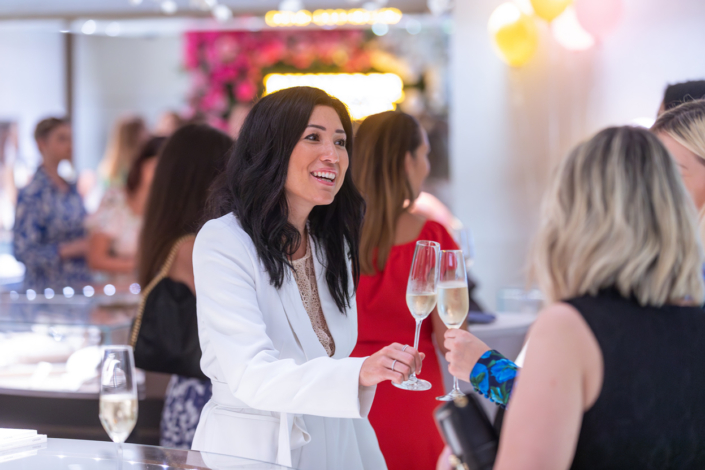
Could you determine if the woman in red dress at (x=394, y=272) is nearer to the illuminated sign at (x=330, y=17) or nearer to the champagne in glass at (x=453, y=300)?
the champagne in glass at (x=453, y=300)

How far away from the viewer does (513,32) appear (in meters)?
4.93

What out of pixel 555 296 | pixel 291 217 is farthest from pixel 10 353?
pixel 555 296

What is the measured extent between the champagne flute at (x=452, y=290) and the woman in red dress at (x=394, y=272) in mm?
721

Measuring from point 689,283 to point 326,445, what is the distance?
2.99 feet

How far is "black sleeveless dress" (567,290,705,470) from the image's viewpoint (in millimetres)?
1049

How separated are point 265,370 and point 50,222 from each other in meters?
3.54

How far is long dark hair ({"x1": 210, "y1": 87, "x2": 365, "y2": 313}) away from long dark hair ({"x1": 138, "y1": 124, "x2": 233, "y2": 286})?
68 centimetres

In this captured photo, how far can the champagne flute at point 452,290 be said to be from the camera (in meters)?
1.62

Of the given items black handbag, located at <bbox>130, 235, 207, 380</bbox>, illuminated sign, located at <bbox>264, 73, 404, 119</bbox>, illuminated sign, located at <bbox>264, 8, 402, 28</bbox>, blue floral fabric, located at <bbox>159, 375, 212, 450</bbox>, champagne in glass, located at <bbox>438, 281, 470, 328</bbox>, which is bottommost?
blue floral fabric, located at <bbox>159, 375, 212, 450</bbox>

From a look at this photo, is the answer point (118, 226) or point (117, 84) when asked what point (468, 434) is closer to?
point (118, 226)

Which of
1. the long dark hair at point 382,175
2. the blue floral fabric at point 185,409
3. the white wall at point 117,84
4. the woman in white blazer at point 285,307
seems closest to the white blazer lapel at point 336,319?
the woman in white blazer at point 285,307

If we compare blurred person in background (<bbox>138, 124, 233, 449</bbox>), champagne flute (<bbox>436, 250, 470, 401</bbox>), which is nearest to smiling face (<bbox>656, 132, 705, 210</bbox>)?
champagne flute (<bbox>436, 250, 470, 401</bbox>)

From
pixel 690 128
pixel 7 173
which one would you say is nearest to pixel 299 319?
pixel 690 128

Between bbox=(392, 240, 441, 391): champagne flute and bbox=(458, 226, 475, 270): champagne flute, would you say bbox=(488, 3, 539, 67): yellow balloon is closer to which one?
bbox=(458, 226, 475, 270): champagne flute
